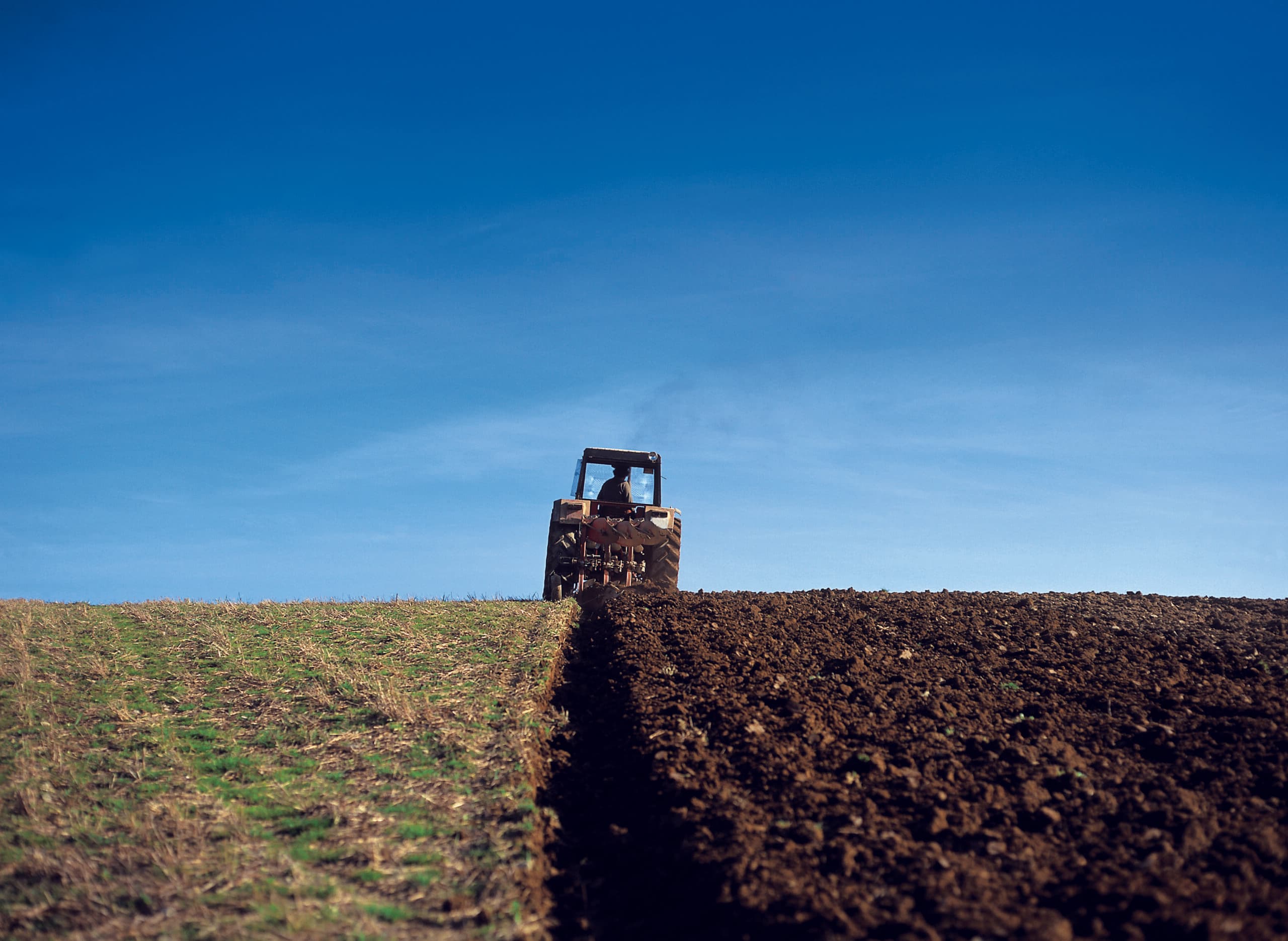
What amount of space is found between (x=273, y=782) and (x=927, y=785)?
4699mm

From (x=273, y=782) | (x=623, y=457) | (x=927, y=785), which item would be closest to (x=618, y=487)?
(x=623, y=457)

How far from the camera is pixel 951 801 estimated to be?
5762mm

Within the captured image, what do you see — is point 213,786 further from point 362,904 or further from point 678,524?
point 678,524

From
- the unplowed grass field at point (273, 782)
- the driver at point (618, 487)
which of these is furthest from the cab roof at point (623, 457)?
the unplowed grass field at point (273, 782)

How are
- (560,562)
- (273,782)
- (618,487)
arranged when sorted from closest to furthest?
(273,782) → (560,562) → (618,487)

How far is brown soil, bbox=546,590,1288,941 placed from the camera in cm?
456

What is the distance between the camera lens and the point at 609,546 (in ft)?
49.2

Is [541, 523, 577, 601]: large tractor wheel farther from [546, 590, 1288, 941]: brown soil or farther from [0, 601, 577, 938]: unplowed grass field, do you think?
[546, 590, 1288, 941]: brown soil

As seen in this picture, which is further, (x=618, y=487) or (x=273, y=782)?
(x=618, y=487)

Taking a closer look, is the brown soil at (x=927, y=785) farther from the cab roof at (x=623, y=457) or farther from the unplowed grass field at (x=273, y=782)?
the cab roof at (x=623, y=457)

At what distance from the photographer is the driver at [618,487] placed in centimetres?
1639

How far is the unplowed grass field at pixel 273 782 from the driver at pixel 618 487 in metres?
5.13

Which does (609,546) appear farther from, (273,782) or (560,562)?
(273,782)

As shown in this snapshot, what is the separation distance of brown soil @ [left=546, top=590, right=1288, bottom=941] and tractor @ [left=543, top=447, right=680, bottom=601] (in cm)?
361
